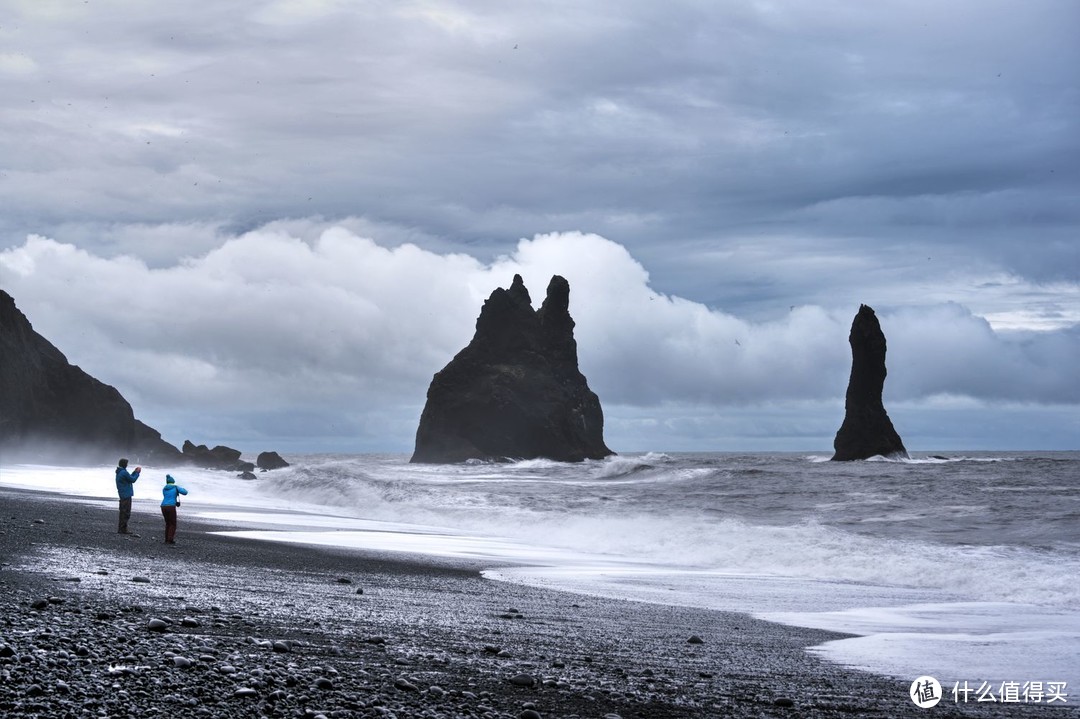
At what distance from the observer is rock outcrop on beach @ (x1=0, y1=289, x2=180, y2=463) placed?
262 ft

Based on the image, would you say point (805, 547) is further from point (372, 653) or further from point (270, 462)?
point (270, 462)

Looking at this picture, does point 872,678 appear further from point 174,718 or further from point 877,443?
point 877,443

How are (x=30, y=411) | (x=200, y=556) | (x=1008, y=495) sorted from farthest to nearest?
1. (x=30, y=411)
2. (x=1008, y=495)
3. (x=200, y=556)

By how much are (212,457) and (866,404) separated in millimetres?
72637

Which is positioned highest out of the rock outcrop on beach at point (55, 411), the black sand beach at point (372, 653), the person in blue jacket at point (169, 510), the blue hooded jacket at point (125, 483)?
the rock outcrop on beach at point (55, 411)

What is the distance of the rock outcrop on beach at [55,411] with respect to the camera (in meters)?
79.8

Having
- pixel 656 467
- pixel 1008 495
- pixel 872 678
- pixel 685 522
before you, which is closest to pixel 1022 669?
pixel 872 678

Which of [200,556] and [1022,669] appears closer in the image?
[1022,669]

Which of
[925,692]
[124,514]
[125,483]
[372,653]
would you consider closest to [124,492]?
[125,483]

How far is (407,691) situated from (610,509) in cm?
2700

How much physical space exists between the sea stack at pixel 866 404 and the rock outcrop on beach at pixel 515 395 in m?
32.2

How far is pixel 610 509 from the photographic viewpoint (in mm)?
34000

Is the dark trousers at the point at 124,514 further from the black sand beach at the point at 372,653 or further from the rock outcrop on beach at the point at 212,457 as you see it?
the rock outcrop on beach at the point at 212,457

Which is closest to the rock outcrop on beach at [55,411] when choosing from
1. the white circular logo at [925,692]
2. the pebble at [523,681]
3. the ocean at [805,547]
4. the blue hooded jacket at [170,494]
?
the ocean at [805,547]
